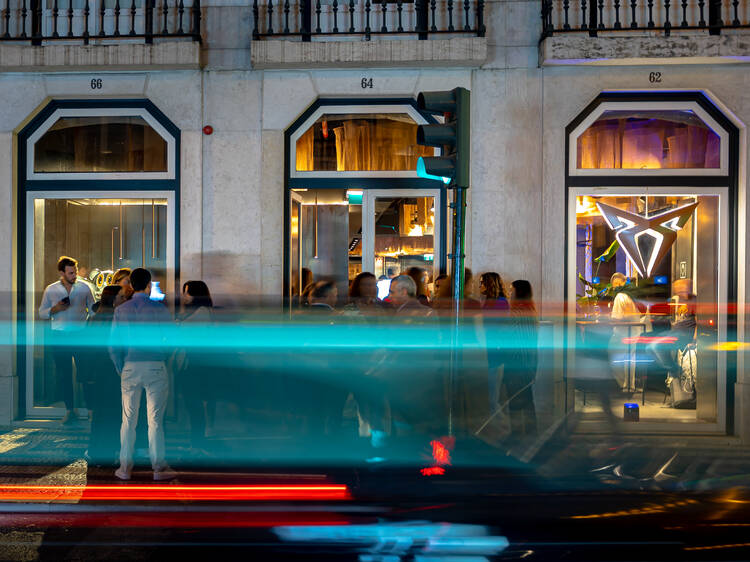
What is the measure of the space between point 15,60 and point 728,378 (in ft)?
39.6

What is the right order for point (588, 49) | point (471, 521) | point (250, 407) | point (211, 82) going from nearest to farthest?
1. point (471, 521)
2. point (250, 407)
3. point (588, 49)
4. point (211, 82)

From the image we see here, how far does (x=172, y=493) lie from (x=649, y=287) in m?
8.01

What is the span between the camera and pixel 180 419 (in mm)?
8516

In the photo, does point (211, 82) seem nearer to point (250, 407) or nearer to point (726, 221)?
point (250, 407)

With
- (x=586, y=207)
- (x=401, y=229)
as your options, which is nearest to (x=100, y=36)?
(x=401, y=229)

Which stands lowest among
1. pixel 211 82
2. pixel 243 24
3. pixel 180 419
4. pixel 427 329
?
pixel 180 419

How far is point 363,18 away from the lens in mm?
10805

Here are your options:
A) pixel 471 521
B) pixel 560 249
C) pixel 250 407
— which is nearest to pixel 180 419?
pixel 250 407

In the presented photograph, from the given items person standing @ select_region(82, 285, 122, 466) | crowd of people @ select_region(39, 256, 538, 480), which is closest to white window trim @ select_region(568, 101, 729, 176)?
crowd of people @ select_region(39, 256, 538, 480)

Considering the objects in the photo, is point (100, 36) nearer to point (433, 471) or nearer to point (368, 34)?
point (368, 34)

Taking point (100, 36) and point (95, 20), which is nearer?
point (100, 36)

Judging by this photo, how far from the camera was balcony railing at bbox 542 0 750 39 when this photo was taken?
10188mm

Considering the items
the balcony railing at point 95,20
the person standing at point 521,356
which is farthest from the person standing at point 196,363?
the balcony railing at point 95,20

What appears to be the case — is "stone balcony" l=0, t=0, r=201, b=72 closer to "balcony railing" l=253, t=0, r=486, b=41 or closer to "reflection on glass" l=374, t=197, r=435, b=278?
"balcony railing" l=253, t=0, r=486, b=41
